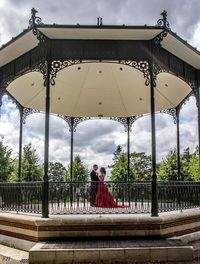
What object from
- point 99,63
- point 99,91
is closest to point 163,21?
point 99,63

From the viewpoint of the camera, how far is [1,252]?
320 inches

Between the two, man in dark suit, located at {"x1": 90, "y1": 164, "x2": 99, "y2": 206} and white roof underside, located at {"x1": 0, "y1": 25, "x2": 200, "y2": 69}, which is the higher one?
white roof underside, located at {"x1": 0, "y1": 25, "x2": 200, "y2": 69}

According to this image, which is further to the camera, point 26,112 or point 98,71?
point 26,112

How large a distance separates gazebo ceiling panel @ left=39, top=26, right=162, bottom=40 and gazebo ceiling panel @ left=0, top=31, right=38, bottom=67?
20.4 inches

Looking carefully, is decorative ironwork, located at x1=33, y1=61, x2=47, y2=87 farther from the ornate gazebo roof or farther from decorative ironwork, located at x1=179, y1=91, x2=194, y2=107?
decorative ironwork, located at x1=179, y1=91, x2=194, y2=107

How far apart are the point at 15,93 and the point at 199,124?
704 cm

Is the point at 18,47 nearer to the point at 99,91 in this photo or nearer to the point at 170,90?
the point at 99,91

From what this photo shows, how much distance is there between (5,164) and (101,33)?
15.2m

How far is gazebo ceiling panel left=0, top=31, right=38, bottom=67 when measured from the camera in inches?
359

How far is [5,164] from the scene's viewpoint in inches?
862

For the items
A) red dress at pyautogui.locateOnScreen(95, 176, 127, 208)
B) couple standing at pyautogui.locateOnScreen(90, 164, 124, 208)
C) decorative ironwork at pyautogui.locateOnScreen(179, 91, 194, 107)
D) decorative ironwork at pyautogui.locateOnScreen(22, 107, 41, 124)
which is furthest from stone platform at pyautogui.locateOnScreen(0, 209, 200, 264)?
decorative ironwork at pyautogui.locateOnScreen(22, 107, 41, 124)

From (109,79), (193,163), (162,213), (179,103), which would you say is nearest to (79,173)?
(193,163)

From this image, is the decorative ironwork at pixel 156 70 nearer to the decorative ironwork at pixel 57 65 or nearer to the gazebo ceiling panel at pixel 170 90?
the gazebo ceiling panel at pixel 170 90

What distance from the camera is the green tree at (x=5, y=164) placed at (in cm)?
2168
